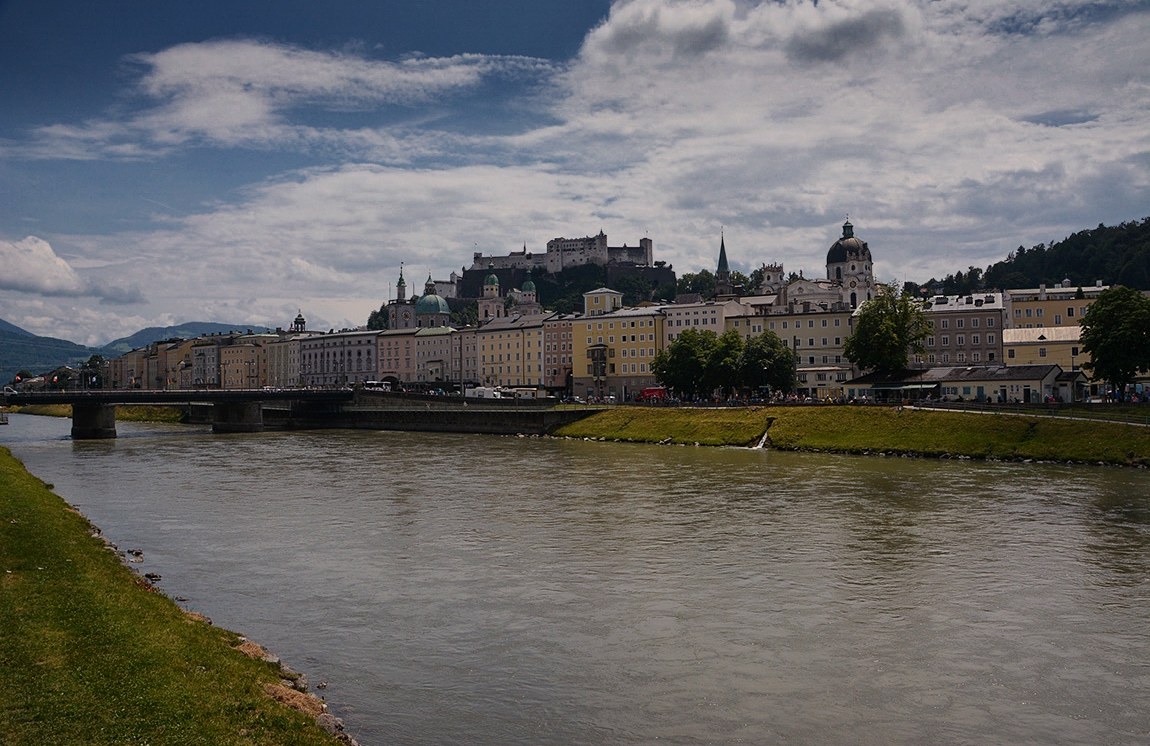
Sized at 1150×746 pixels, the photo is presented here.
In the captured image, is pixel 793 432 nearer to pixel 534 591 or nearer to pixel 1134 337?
pixel 1134 337

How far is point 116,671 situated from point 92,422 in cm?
8599

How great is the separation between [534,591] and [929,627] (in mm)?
9173

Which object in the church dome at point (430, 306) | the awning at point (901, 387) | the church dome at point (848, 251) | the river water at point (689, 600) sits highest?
the church dome at point (848, 251)

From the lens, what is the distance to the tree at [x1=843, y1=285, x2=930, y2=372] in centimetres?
8256

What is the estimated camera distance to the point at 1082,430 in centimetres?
5369

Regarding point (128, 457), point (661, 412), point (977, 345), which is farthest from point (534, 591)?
point (977, 345)

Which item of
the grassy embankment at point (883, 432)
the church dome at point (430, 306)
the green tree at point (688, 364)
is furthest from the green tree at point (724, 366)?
the church dome at point (430, 306)

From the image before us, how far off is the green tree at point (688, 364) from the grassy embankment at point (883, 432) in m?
12.1

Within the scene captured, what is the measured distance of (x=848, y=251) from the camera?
159250 millimetres

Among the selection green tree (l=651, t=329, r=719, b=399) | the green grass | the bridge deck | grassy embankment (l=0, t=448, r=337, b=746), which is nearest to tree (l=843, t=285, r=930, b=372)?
green tree (l=651, t=329, r=719, b=399)

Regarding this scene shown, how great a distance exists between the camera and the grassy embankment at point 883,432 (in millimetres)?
51969

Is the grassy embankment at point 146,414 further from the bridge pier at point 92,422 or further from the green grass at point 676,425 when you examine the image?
the green grass at point 676,425

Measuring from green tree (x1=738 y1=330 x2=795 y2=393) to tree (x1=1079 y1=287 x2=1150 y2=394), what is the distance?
27289 millimetres

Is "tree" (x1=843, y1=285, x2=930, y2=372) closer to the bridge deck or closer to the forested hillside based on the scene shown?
the bridge deck
